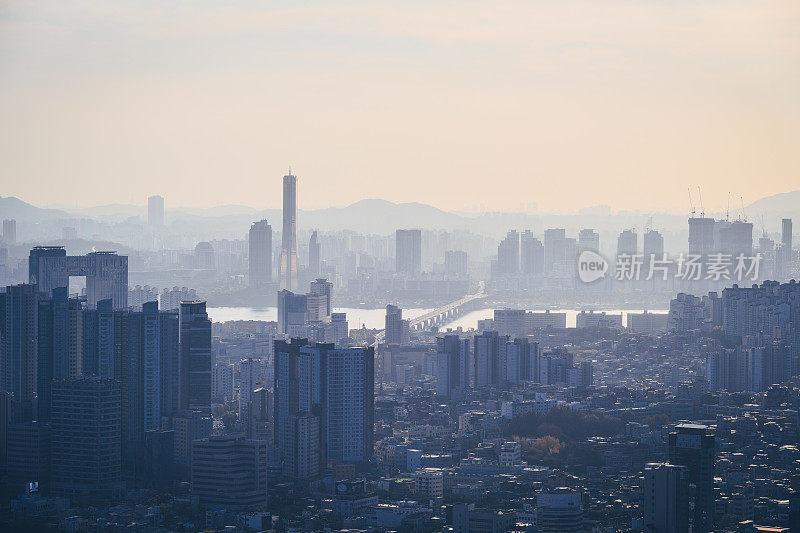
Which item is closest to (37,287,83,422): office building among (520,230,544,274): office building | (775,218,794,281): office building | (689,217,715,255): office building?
(775,218,794,281): office building

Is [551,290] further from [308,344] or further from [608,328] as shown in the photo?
[308,344]

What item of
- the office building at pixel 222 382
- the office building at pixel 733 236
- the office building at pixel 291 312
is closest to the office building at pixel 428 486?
the office building at pixel 222 382

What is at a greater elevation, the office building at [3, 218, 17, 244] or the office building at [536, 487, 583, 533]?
the office building at [3, 218, 17, 244]

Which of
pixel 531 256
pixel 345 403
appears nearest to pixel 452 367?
pixel 345 403

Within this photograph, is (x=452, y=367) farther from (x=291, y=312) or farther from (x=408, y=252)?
(x=408, y=252)

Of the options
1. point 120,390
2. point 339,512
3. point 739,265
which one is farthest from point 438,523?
point 739,265

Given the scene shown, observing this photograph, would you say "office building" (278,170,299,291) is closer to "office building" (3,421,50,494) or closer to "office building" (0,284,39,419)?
"office building" (0,284,39,419)
